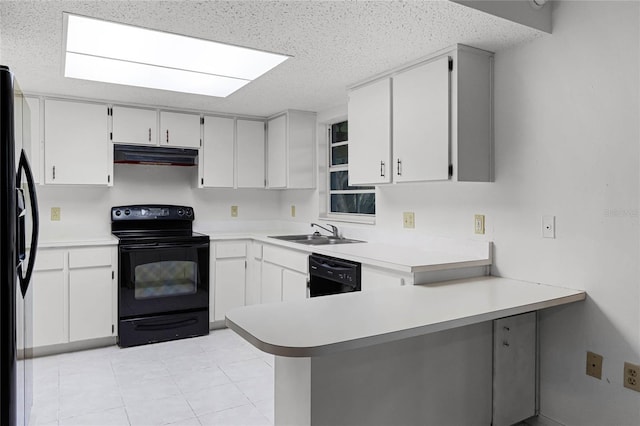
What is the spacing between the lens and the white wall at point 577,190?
1.95m

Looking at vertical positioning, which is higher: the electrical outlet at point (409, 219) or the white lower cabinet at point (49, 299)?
the electrical outlet at point (409, 219)

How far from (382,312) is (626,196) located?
1.22 m

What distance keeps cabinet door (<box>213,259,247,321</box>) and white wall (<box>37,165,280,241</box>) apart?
63 cm

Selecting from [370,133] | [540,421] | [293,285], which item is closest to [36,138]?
[293,285]

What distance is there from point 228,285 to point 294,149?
56.6 inches

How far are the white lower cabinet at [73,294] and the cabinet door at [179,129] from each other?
113cm

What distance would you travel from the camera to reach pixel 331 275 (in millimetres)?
2955

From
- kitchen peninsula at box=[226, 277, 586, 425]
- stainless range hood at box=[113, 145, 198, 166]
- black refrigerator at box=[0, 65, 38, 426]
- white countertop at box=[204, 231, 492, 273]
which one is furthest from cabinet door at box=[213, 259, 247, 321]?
kitchen peninsula at box=[226, 277, 586, 425]

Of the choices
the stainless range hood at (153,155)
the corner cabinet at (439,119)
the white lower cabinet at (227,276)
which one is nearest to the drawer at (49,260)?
the stainless range hood at (153,155)

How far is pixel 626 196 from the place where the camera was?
6.39 ft

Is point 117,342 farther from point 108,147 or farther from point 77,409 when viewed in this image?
point 108,147

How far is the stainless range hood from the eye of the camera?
3.86 meters

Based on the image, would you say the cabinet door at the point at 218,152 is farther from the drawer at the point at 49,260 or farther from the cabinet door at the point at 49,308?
the cabinet door at the point at 49,308

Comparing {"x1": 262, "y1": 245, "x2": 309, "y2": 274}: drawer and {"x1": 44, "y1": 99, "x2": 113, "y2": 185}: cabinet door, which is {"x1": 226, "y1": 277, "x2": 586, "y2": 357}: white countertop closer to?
{"x1": 262, "y1": 245, "x2": 309, "y2": 274}: drawer
